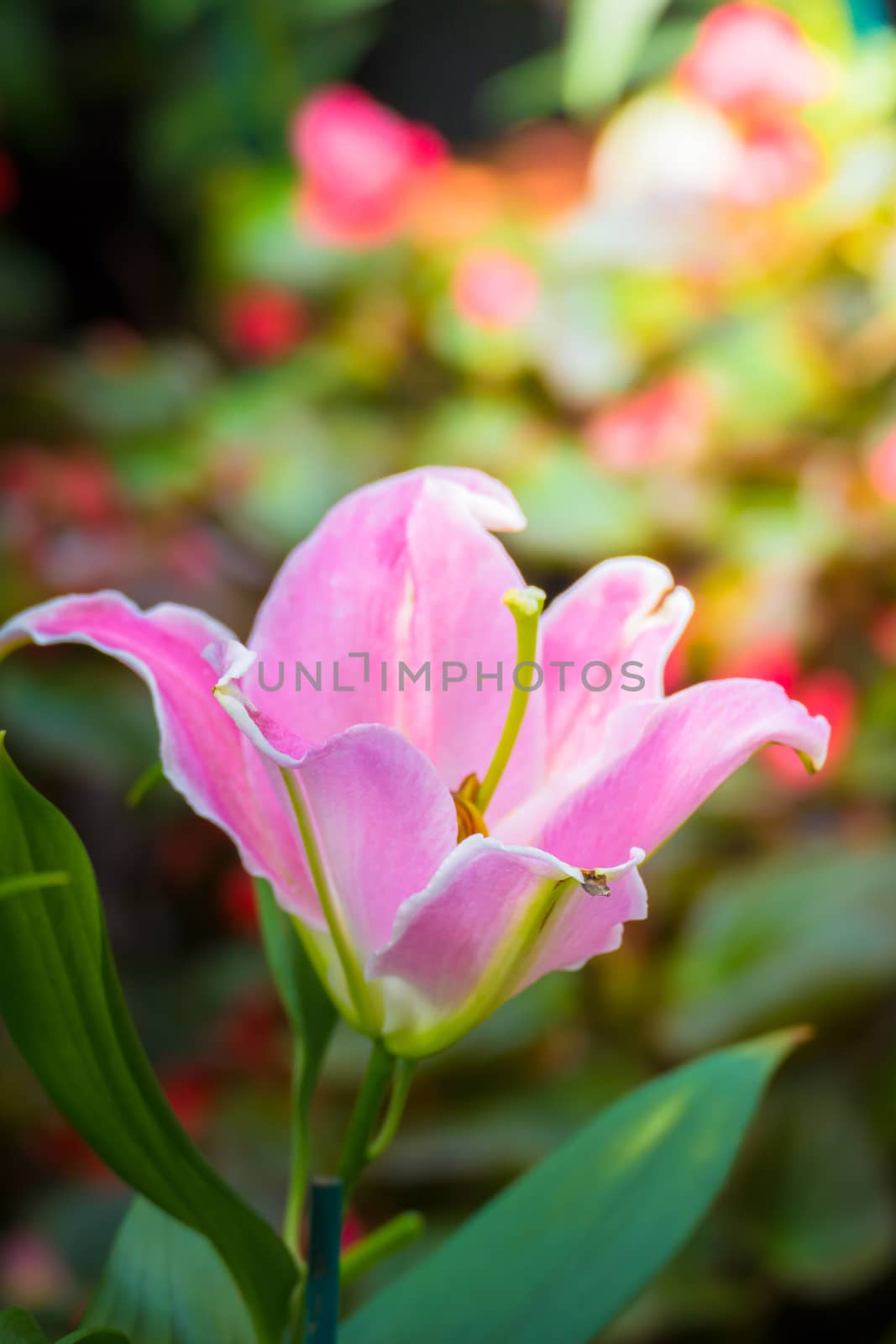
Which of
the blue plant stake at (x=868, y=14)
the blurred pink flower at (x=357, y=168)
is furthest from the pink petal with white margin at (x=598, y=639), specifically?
the blurred pink flower at (x=357, y=168)

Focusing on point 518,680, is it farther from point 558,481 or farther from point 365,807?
point 558,481

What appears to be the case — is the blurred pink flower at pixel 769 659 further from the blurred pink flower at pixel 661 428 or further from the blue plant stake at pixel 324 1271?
the blue plant stake at pixel 324 1271

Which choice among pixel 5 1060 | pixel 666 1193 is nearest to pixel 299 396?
pixel 5 1060

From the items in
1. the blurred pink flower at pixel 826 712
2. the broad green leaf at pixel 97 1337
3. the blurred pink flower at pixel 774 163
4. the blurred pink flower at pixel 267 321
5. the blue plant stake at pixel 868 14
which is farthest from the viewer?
the blurred pink flower at pixel 267 321

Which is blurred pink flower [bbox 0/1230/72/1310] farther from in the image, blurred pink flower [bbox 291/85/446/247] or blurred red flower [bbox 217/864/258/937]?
blurred pink flower [bbox 291/85/446/247]

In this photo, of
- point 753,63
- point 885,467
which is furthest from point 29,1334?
point 753,63

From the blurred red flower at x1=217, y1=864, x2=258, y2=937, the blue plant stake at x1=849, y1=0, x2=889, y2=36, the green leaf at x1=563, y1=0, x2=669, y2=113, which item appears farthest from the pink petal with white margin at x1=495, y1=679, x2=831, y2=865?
the blurred red flower at x1=217, y1=864, x2=258, y2=937

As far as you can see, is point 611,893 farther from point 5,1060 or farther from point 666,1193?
point 5,1060
